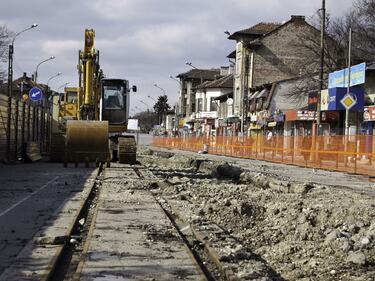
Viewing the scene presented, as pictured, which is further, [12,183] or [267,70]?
[267,70]

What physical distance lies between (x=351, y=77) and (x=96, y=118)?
16308 mm

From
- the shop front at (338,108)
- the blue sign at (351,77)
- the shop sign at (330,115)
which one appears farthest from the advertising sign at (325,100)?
the shop sign at (330,115)

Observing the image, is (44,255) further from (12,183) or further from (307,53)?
(307,53)

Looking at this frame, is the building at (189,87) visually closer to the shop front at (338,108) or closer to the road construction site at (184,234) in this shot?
the shop front at (338,108)

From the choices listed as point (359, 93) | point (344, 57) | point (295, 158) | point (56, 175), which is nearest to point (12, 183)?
point (56, 175)

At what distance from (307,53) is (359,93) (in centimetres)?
2856

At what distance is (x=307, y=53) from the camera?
62.5 meters

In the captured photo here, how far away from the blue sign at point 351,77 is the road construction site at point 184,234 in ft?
61.4

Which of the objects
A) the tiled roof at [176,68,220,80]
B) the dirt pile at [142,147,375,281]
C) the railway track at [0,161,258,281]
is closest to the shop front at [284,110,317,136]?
the dirt pile at [142,147,375,281]

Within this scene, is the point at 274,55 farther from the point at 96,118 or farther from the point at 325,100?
the point at 96,118

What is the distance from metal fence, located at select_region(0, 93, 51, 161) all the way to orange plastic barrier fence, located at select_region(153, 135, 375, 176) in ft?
43.3

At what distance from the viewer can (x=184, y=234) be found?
1041 cm

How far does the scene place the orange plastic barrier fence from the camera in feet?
78.1

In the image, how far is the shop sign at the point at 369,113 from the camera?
34.5 m
